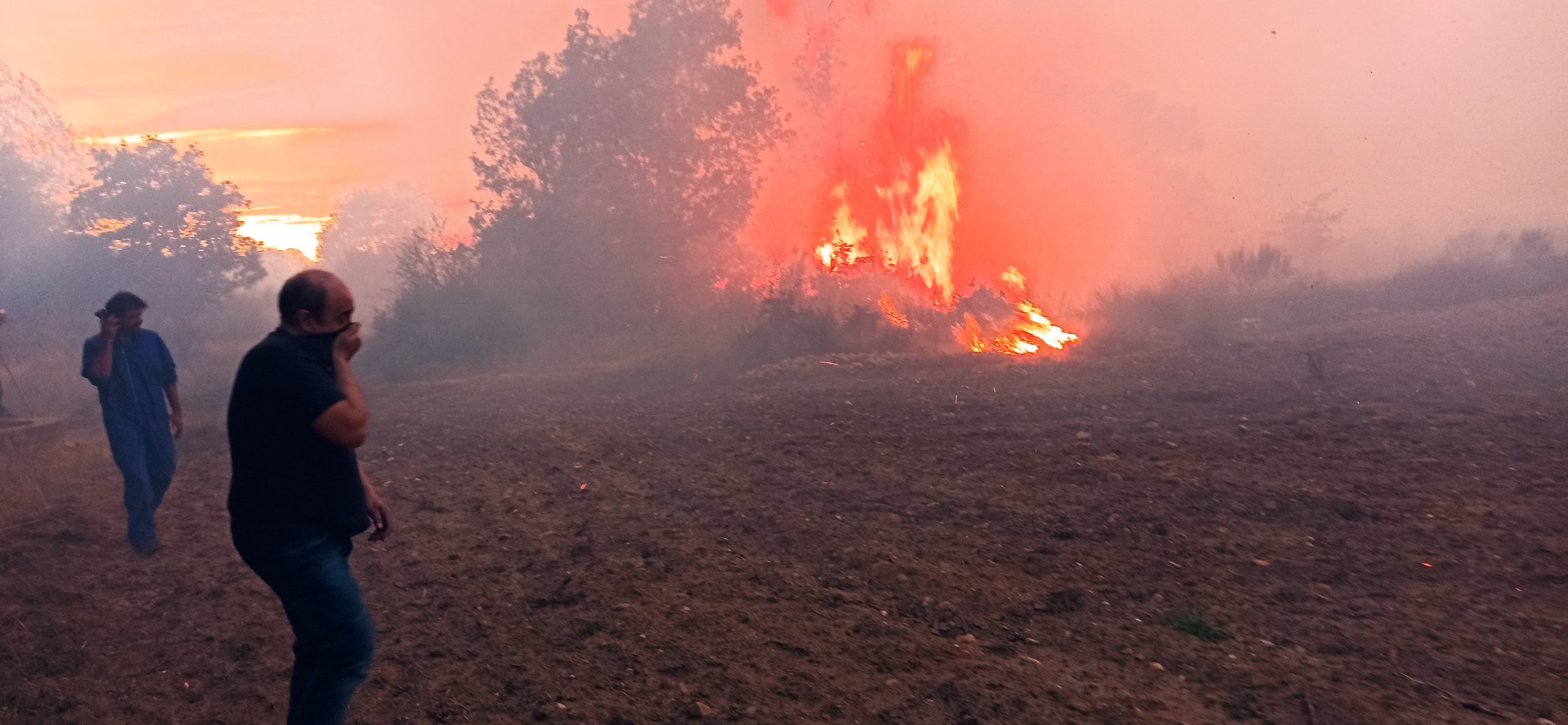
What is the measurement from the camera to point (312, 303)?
3.38m

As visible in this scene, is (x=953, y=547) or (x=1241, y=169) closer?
(x=953, y=547)

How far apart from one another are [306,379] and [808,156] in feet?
70.9

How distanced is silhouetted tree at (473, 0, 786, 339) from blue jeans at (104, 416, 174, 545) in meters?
16.6

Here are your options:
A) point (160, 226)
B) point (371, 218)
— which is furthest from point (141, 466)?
point (371, 218)

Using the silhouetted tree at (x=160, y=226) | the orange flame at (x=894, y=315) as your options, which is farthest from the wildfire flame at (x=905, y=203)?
the silhouetted tree at (x=160, y=226)

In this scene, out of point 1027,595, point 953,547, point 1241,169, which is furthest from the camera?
point 1241,169

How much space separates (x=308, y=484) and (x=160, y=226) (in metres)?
32.4

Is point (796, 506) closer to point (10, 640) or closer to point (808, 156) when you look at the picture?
point (10, 640)

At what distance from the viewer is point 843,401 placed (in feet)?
39.3

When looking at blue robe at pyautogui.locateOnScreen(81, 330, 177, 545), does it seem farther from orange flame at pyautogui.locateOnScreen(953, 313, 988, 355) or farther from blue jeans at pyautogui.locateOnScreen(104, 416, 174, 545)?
orange flame at pyautogui.locateOnScreen(953, 313, 988, 355)

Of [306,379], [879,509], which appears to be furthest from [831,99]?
[306,379]

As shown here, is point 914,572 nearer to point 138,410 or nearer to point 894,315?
point 138,410

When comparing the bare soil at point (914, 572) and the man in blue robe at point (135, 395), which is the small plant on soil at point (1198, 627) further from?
the man in blue robe at point (135, 395)

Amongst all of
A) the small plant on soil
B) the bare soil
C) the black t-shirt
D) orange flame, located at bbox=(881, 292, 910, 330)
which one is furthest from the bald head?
orange flame, located at bbox=(881, 292, 910, 330)
